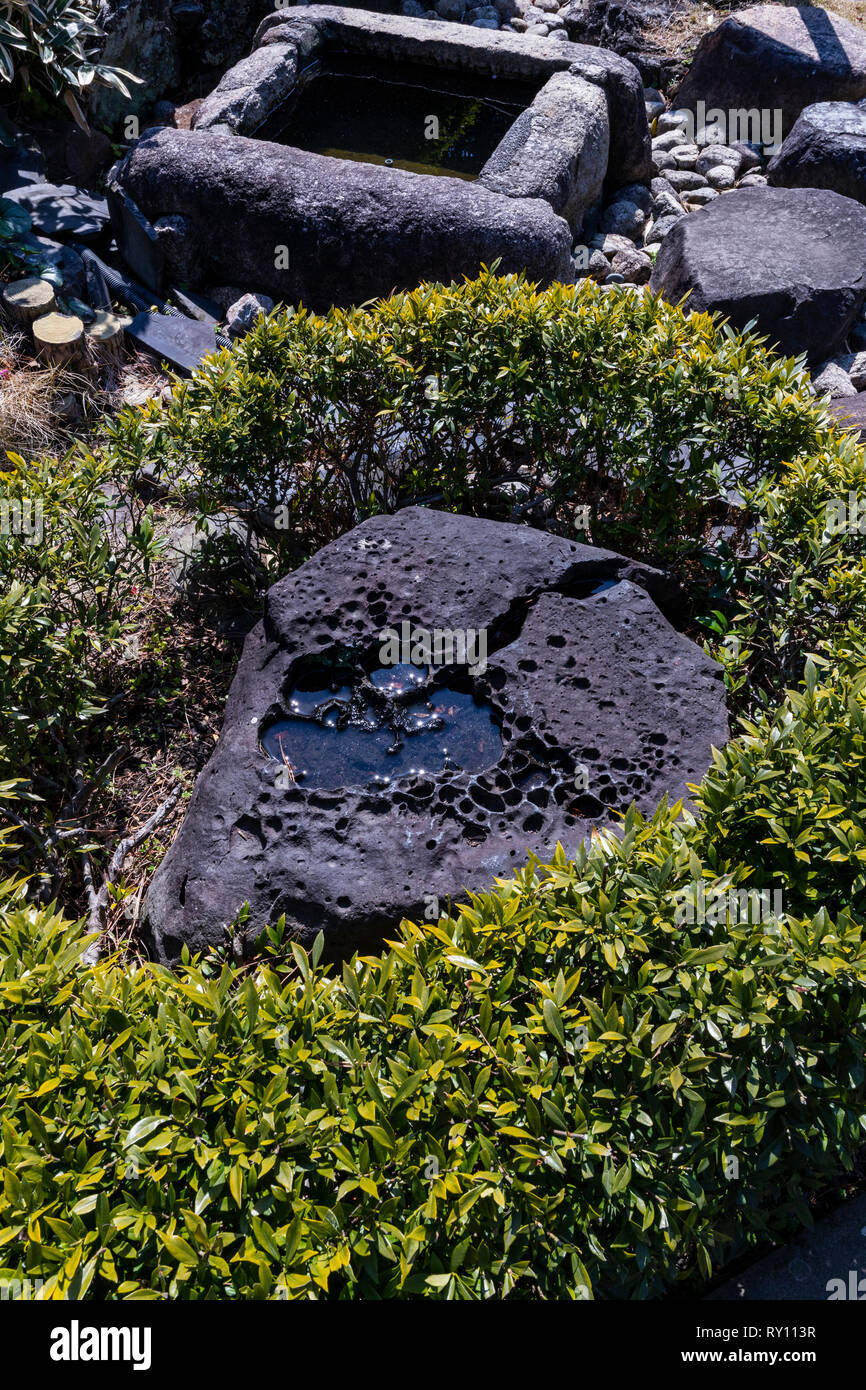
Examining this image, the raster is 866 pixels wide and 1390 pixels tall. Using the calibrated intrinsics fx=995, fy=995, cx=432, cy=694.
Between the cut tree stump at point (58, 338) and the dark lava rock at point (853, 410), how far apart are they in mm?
4276

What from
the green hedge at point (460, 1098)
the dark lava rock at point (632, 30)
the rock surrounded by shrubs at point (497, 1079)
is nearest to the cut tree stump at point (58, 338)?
the rock surrounded by shrubs at point (497, 1079)

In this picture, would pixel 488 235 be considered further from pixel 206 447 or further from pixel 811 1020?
pixel 811 1020

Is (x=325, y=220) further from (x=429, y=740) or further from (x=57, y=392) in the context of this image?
(x=429, y=740)

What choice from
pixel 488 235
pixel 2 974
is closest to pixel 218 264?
pixel 488 235

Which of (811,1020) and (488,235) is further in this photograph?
(488,235)

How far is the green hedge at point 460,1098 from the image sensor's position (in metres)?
1.93

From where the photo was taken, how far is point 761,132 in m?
8.46

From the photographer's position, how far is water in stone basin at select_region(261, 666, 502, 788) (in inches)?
126

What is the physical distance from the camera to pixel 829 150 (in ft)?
24.0

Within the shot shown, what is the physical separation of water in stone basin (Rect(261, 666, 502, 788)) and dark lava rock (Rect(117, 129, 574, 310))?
12.4 ft

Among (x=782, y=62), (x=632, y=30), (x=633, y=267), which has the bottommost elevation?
(x=633, y=267)

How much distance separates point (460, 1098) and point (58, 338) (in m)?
5.29

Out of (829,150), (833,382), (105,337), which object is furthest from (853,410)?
(105,337)

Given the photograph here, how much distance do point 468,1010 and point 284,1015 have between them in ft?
1.40
